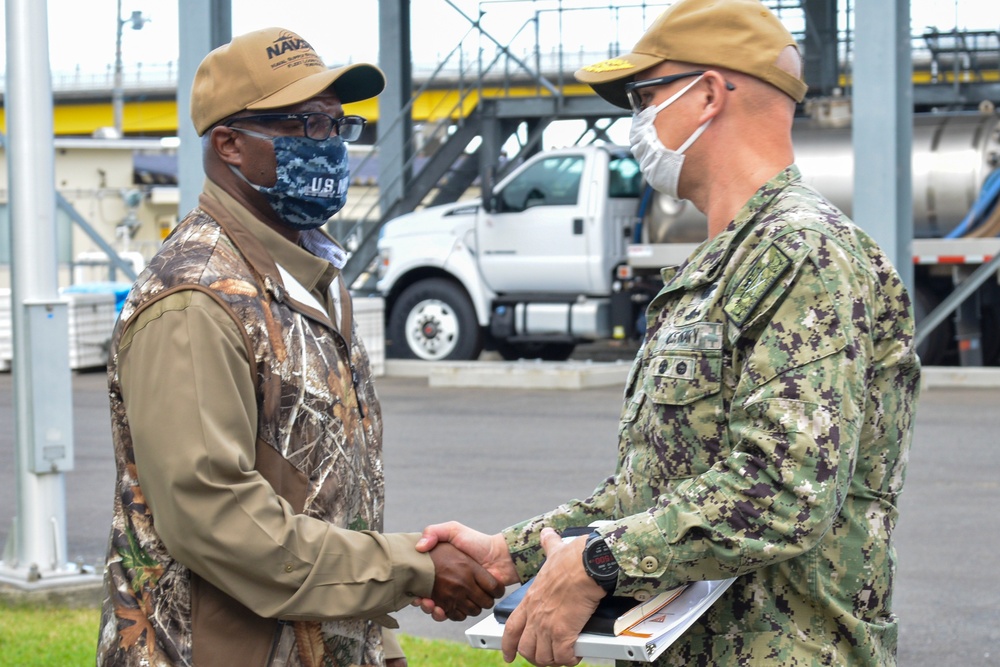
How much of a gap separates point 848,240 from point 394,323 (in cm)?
1533

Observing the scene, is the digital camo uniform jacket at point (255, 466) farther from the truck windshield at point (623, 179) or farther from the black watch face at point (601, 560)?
the truck windshield at point (623, 179)

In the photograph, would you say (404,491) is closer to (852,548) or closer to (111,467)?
(111,467)

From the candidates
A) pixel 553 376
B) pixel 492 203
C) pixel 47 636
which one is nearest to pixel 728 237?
pixel 47 636

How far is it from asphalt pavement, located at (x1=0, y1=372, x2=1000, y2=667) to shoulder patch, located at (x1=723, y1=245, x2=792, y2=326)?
141 inches

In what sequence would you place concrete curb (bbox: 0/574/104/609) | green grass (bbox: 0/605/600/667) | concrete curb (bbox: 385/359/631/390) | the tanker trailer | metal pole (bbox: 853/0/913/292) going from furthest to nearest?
1. the tanker trailer
2. concrete curb (bbox: 385/359/631/390)
3. metal pole (bbox: 853/0/913/292)
4. concrete curb (bbox: 0/574/104/609)
5. green grass (bbox: 0/605/600/667)

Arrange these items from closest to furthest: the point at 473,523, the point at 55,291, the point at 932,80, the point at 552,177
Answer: the point at 55,291 < the point at 473,523 < the point at 552,177 < the point at 932,80

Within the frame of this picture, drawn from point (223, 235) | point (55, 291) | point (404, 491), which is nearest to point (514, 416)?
point (404, 491)

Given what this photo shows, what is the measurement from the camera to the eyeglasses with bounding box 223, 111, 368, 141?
9.34 feet

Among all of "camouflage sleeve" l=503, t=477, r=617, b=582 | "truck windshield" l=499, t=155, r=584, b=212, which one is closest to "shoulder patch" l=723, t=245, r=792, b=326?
"camouflage sleeve" l=503, t=477, r=617, b=582

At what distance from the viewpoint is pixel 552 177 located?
55.8ft

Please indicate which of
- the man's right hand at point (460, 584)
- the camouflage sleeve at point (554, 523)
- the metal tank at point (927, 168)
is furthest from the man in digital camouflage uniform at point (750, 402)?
the metal tank at point (927, 168)

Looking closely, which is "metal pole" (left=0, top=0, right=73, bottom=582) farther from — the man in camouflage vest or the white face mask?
the white face mask

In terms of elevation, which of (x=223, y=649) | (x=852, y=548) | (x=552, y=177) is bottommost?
(x=223, y=649)

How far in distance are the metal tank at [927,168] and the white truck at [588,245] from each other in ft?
0.05
